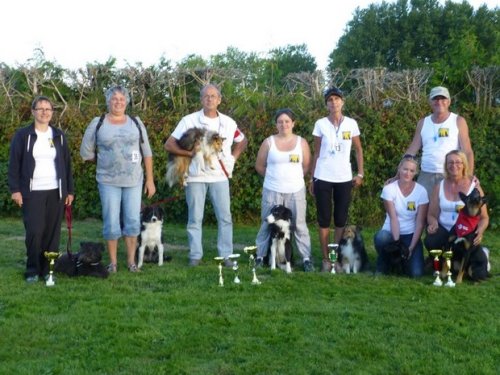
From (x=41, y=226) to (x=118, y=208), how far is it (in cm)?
75

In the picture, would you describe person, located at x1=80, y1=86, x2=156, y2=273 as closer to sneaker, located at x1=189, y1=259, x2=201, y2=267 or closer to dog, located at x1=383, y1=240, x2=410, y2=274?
sneaker, located at x1=189, y1=259, x2=201, y2=267

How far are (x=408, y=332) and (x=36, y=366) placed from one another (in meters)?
2.46

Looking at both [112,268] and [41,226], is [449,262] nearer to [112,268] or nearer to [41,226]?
[112,268]

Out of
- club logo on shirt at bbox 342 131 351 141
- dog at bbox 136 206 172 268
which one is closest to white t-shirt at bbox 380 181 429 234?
club logo on shirt at bbox 342 131 351 141

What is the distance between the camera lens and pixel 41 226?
21.5 feet

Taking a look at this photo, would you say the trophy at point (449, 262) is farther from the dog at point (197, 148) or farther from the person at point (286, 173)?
the dog at point (197, 148)

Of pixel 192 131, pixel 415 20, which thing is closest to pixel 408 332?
pixel 192 131

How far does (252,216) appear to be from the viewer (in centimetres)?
1113

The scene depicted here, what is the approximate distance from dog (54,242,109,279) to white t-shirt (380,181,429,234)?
9.63 ft

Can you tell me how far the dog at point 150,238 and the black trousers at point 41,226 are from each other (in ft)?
3.22

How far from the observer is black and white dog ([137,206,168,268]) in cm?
739

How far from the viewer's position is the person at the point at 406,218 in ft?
22.6

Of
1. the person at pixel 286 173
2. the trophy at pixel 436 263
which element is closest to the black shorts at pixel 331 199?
the person at pixel 286 173

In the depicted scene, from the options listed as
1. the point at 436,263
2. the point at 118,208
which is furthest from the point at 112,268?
the point at 436,263
